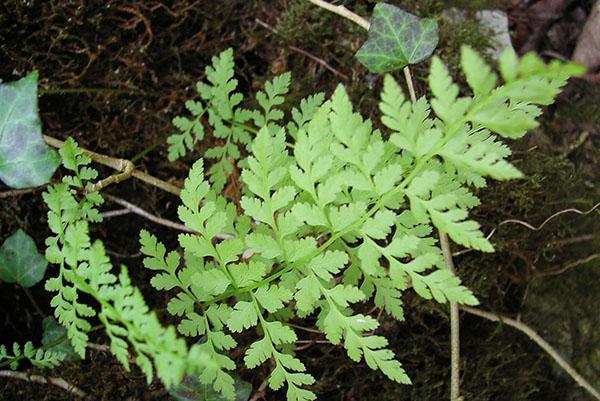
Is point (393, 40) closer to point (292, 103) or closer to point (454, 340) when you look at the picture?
point (292, 103)

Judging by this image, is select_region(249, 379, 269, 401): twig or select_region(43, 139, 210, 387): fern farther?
select_region(249, 379, 269, 401): twig

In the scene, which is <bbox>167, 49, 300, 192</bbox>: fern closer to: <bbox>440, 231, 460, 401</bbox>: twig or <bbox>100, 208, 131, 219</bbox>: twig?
<bbox>100, 208, 131, 219</bbox>: twig

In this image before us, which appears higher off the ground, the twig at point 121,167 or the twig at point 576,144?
the twig at point 576,144

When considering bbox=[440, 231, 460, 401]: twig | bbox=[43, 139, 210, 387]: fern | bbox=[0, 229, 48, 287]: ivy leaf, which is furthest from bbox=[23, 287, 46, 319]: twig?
bbox=[440, 231, 460, 401]: twig

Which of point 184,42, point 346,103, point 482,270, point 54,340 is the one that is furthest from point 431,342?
point 184,42

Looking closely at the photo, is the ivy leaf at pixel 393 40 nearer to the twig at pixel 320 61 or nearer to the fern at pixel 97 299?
the twig at pixel 320 61

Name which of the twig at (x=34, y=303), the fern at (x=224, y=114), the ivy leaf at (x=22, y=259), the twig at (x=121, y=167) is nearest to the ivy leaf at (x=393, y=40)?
the fern at (x=224, y=114)
